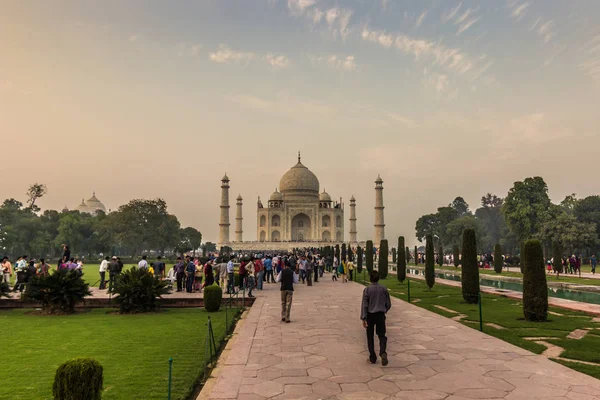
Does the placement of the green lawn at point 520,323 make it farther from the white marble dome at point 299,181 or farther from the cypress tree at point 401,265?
the white marble dome at point 299,181

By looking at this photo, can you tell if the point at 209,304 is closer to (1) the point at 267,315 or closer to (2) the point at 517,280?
(1) the point at 267,315

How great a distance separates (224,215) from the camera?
200 ft

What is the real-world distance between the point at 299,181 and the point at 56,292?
59.7 meters

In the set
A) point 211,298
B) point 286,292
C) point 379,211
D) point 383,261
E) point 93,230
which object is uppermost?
point 379,211

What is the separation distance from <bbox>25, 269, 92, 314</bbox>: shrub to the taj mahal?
169 ft

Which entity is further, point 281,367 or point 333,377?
point 281,367

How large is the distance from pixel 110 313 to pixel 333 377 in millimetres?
7726

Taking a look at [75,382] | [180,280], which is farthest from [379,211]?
[75,382]

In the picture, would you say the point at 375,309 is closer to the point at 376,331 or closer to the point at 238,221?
the point at 376,331

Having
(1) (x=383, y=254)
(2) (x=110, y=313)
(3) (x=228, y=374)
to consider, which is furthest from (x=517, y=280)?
(3) (x=228, y=374)

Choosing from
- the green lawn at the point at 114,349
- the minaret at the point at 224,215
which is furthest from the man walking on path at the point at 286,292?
the minaret at the point at 224,215

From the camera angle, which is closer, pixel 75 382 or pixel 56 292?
pixel 75 382

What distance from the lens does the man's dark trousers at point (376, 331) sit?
19.3 ft

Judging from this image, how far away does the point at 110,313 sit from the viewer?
11109mm
